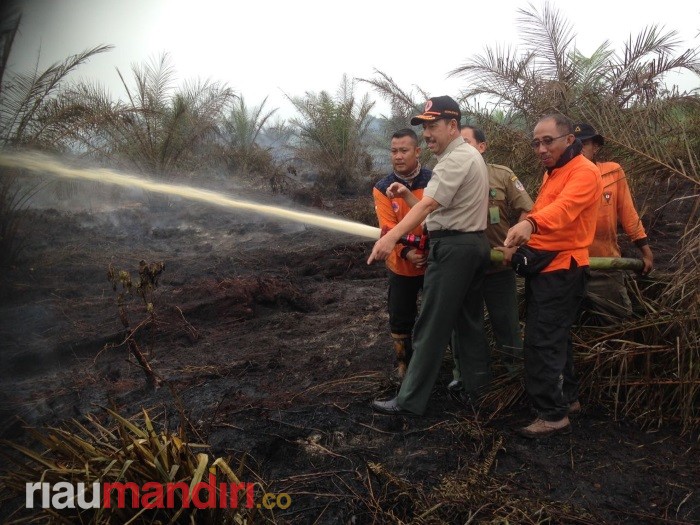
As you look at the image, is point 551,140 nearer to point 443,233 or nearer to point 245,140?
point 443,233

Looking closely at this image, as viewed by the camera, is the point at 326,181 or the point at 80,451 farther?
the point at 326,181

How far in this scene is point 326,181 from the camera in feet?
55.9

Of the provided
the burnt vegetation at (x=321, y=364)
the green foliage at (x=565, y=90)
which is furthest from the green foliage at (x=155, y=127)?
the green foliage at (x=565, y=90)

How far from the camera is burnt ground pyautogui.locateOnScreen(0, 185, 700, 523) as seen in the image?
109 inches

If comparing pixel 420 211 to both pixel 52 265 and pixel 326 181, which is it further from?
pixel 326 181

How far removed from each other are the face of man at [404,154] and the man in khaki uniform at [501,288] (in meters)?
0.43

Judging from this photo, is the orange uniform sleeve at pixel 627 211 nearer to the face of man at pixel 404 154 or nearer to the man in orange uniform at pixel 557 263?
the man in orange uniform at pixel 557 263

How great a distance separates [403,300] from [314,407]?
100 centimetres

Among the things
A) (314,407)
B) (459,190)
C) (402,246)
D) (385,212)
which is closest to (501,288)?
(402,246)

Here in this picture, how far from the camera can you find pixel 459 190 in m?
3.34

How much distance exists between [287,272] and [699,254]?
5611 mm

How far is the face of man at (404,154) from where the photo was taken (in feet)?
12.1

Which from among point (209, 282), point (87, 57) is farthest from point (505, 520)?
point (87, 57)

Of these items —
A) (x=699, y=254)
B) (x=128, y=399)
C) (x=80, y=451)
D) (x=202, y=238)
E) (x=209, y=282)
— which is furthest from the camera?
(x=202, y=238)
